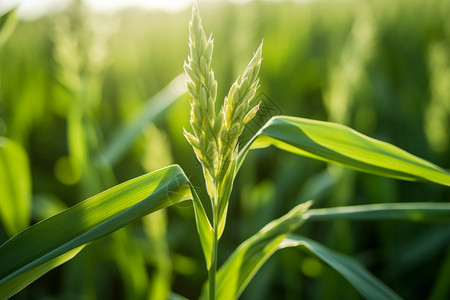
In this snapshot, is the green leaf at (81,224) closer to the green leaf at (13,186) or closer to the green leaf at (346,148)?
the green leaf at (346,148)

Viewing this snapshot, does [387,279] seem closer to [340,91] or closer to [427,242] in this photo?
[427,242]

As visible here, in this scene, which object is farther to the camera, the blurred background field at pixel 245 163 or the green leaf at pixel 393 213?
the blurred background field at pixel 245 163

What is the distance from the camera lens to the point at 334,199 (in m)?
1.81

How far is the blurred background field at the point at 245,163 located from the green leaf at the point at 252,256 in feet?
0.50

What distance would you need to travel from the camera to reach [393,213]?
0.94 metres

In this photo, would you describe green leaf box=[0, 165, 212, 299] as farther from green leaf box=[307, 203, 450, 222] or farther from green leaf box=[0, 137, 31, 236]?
green leaf box=[0, 137, 31, 236]

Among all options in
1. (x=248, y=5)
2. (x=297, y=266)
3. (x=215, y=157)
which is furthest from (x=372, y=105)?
(x=215, y=157)

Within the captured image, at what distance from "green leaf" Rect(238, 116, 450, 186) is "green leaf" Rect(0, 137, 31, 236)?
2.59 ft

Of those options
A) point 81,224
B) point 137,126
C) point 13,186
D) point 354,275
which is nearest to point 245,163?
A: point 137,126

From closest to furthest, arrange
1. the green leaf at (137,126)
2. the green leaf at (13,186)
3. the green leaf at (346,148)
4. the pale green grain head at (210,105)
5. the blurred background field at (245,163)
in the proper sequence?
1. the pale green grain head at (210,105)
2. the green leaf at (346,148)
3. the green leaf at (13,186)
4. the blurred background field at (245,163)
5. the green leaf at (137,126)

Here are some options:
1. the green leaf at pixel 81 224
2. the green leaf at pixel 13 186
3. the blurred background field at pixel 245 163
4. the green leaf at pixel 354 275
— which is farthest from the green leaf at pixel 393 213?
the green leaf at pixel 13 186

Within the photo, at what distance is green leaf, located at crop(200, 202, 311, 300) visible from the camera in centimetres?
77

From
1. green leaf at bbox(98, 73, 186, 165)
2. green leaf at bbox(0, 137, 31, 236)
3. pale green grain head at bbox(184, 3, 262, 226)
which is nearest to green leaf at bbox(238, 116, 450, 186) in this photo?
pale green grain head at bbox(184, 3, 262, 226)

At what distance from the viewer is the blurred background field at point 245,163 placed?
146cm
